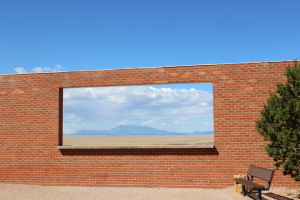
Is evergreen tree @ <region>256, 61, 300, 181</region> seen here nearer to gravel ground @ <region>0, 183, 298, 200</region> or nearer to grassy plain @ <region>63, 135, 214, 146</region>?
gravel ground @ <region>0, 183, 298, 200</region>

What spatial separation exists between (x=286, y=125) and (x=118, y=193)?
4616 millimetres

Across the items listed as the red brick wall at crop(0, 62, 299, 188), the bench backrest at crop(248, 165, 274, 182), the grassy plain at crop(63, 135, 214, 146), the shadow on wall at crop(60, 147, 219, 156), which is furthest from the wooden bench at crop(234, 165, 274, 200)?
the grassy plain at crop(63, 135, 214, 146)

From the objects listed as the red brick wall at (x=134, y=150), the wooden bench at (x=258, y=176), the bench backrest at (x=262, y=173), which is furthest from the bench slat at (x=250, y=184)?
the red brick wall at (x=134, y=150)

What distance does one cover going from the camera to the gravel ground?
8.99 m

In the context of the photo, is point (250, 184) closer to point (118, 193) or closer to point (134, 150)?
point (118, 193)

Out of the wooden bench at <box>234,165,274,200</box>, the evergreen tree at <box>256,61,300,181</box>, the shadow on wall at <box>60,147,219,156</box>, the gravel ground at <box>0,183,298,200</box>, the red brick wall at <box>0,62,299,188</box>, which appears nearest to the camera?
the evergreen tree at <box>256,61,300,181</box>

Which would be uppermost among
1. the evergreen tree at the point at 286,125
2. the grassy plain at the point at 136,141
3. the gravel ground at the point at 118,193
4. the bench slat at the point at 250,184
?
the evergreen tree at the point at 286,125

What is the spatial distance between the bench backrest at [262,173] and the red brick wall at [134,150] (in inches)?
29.5

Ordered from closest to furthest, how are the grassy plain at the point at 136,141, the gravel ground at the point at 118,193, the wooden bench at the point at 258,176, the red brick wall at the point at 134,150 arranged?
the wooden bench at the point at 258,176 → the gravel ground at the point at 118,193 → the red brick wall at the point at 134,150 → the grassy plain at the point at 136,141

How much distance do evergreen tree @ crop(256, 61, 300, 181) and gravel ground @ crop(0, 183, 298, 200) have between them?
1238mm

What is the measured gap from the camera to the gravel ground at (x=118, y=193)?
29.5 ft

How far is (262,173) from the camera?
8727 mm

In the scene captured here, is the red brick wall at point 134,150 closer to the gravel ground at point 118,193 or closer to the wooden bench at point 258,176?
the gravel ground at point 118,193

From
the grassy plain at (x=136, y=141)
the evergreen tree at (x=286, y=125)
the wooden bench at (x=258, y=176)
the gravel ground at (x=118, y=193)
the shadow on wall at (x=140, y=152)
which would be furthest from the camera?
the grassy plain at (x=136, y=141)
